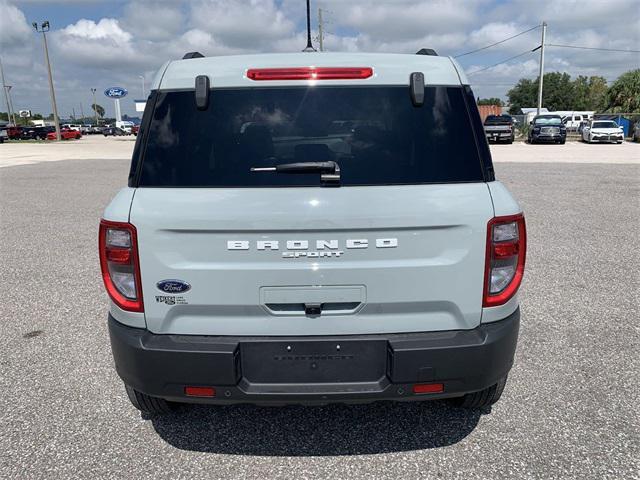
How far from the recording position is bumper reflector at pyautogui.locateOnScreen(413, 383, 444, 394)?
2254mm

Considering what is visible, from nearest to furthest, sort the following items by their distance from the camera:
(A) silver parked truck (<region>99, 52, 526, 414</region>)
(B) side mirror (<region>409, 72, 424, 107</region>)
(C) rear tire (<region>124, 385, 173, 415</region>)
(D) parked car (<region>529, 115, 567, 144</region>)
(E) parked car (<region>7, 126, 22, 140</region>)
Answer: (A) silver parked truck (<region>99, 52, 526, 414</region>)
(B) side mirror (<region>409, 72, 424, 107</region>)
(C) rear tire (<region>124, 385, 173, 415</region>)
(D) parked car (<region>529, 115, 567, 144</region>)
(E) parked car (<region>7, 126, 22, 140</region>)

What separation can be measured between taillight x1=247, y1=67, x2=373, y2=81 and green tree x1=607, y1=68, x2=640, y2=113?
75.7m

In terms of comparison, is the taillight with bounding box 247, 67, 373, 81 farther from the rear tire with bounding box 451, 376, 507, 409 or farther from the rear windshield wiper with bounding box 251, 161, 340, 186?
the rear tire with bounding box 451, 376, 507, 409

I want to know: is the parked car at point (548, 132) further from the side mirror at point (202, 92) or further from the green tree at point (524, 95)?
the green tree at point (524, 95)

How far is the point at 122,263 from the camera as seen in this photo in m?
2.25

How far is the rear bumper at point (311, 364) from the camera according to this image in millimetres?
2211

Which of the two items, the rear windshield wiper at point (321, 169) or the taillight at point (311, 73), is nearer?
the rear windshield wiper at point (321, 169)

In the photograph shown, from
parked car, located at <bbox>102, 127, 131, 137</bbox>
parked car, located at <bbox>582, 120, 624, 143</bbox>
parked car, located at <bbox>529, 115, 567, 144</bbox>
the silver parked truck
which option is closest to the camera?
the silver parked truck

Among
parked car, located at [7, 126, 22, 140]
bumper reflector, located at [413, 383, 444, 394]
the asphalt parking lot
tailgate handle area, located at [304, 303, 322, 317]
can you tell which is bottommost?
the asphalt parking lot

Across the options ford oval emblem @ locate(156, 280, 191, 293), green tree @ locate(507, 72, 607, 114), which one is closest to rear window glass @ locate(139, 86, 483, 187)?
ford oval emblem @ locate(156, 280, 191, 293)

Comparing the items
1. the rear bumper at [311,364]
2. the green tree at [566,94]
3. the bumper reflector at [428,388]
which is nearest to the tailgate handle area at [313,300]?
the rear bumper at [311,364]

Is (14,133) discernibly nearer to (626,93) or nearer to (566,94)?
(626,93)

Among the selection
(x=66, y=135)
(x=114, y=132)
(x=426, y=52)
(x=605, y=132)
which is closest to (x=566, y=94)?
(x=605, y=132)

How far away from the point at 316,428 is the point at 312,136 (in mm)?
1621
